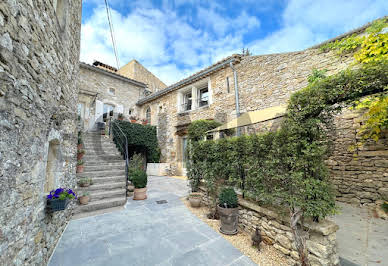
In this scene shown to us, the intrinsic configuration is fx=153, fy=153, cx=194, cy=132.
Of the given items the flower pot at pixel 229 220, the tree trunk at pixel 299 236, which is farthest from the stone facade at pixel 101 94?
the tree trunk at pixel 299 236

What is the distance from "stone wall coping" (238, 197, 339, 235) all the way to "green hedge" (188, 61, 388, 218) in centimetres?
13

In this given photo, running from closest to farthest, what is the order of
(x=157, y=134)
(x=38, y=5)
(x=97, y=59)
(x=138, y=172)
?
(x=38, y=5), (x=138, y=172), (x=157, y=134), (x=97, y=59)

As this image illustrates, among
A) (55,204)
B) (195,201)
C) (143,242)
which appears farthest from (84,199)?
(195,201)

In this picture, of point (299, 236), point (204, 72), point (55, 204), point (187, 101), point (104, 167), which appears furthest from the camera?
point (187, 101)

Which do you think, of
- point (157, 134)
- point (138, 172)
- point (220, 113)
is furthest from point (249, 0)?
point (157, 134)

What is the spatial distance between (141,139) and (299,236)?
7.72 metres

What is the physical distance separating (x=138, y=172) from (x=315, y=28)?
695 cm

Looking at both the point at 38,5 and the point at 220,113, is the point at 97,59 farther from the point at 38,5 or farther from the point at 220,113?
the point at 38,5

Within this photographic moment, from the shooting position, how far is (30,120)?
167 cm

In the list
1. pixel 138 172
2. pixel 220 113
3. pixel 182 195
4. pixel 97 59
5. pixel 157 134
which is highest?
pixel 97 59

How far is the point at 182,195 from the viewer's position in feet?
16.4

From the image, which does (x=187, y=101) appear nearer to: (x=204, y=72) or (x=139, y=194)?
(x=204, y=72)

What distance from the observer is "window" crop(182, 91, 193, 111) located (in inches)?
336

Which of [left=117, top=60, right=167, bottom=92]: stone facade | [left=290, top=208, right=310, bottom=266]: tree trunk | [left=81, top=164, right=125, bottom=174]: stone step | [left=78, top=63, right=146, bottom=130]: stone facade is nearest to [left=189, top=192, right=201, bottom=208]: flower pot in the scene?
[left=290, top=208, right=310, bottom=266]: tree trunk
